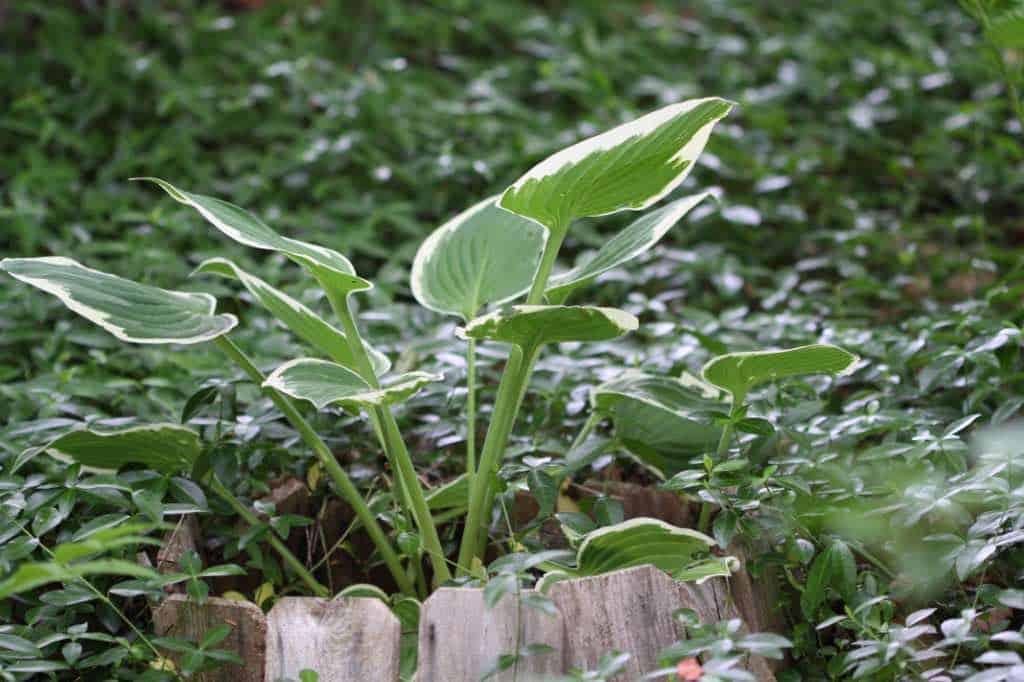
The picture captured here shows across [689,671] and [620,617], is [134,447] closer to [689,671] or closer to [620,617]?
[620,617]

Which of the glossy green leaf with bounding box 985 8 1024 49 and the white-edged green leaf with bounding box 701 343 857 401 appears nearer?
the white-edged green leaf with bounding box 701 343 857 401

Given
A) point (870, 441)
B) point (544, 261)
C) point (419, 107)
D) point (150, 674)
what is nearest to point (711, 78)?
point (419, 107)

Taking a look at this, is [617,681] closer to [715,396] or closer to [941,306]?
[715,396]

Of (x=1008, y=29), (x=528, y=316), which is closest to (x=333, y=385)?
(x=528, y=316)

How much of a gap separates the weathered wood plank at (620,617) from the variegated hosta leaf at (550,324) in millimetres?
257

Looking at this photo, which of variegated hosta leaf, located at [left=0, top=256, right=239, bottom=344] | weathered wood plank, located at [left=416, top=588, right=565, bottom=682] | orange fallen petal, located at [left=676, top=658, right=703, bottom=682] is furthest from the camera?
variegated hosta leaf, located at [left=0, top=256, right=239, bottom=344]

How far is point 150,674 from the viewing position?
1.10 meters

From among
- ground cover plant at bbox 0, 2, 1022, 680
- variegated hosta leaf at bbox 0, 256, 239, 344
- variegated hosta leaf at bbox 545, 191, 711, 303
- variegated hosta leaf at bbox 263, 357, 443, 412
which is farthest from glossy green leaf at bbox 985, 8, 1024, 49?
variegated hosta leaf at bbox 0, 256, 239, 344

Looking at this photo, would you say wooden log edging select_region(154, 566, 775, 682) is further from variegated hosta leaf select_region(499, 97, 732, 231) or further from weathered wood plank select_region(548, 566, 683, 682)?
variegated hosta leaf select_region(499, 97, 732, 231)

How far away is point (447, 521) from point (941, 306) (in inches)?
47.3

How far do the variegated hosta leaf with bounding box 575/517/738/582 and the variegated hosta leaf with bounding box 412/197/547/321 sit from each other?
0.37 metres

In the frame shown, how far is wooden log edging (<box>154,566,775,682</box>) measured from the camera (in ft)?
3.49

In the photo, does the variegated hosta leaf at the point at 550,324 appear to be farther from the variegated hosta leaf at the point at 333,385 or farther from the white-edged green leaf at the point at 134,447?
the white-edged green leaf at the point at 134,447

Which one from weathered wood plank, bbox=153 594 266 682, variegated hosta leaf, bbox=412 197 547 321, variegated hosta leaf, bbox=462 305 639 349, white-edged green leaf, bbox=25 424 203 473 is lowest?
weathered wood plank, bbox=153 594 266 682
